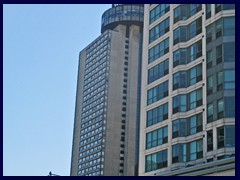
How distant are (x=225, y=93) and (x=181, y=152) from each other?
608cm

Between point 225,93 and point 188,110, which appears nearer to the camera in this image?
point 225,93

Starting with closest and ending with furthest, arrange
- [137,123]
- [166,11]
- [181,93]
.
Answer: [181,93] → [166,11] → [137,123]

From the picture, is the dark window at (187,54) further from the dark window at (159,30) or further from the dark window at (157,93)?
the dark window at (159,30)

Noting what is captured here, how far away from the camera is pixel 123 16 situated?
148 m

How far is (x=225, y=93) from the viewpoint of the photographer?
34469 millimetres

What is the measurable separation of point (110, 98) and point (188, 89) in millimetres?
106511

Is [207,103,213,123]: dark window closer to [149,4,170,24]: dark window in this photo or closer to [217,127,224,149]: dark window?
[217,127,224,149]: dark window

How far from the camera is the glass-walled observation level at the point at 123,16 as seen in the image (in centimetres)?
14739

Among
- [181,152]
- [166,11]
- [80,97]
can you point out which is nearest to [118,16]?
[80,97]

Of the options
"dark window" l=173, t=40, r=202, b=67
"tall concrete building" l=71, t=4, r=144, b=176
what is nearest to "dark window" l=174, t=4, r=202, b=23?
"dark window" l=173, t=40, r=202, b=67

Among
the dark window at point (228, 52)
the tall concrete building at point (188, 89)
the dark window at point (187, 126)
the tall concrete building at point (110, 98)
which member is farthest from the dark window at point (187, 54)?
the tall concrete building at point (110, 98)

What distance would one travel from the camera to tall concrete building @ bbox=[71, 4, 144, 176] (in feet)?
456

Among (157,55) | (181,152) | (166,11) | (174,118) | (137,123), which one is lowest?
(181,152)

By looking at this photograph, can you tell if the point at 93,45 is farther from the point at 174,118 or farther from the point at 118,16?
the point at 174,118
